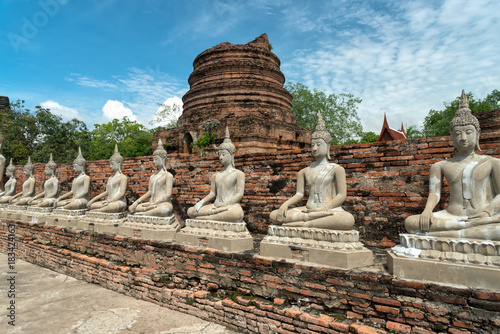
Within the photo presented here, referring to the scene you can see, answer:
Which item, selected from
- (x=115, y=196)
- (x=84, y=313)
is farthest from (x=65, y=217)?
(x=84, y=313)

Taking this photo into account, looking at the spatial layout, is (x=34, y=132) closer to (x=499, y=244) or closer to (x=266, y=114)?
(x=266, y=114)

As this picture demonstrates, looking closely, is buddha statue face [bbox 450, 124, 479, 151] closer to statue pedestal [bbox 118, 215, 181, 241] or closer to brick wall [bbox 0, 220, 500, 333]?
brick wall [bbox 0, 220, 500, 333]

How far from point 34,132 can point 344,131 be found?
21612 mm

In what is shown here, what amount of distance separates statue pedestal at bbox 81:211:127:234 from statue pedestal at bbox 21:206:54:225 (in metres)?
1.94

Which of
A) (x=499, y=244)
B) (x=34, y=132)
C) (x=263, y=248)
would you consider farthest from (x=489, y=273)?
(x=34, y=132)

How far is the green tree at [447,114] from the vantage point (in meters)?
23.4

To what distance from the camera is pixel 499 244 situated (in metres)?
2.96

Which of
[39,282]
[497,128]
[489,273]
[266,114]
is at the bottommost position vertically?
[39,282]

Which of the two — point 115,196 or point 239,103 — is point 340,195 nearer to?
point 115,196

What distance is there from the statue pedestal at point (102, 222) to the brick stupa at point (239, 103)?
11.6ft

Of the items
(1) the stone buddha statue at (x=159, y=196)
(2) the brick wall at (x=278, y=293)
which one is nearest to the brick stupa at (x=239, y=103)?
(1) the stone buddha statue at (x=159, y=196)

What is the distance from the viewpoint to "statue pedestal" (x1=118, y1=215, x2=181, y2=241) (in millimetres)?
5804

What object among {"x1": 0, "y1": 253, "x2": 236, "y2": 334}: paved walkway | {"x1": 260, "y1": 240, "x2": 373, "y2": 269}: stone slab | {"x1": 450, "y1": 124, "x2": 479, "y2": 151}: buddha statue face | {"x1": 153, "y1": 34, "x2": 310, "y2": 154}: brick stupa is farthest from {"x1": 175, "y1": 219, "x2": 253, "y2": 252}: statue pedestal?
{"x1": 153, "y1": 34, "x2": 310, "y2": 154}: brick stupa

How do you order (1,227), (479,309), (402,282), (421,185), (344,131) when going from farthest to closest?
(344,131) → (1,227) → (421,185) → (402,282) → (479,309)
